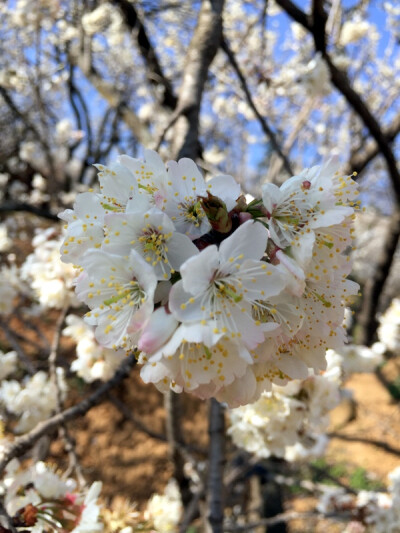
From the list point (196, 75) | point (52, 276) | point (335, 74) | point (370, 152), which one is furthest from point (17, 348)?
point (370, 152)

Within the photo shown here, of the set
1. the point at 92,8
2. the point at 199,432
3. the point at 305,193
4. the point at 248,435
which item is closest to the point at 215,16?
the point at 305,193

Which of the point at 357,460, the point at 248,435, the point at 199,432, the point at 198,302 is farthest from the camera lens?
the point at 357,460

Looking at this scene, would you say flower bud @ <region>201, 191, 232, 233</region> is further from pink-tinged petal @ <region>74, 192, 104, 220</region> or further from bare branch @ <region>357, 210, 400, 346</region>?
bare branch @ <region>357, 210, 400, 346</region>

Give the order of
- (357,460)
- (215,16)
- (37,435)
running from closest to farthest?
(37,435), (215,16), (357,460)

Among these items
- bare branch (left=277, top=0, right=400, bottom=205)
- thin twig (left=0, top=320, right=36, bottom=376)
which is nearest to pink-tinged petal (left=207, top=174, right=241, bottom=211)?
thin twig (left=0, top=320, right=36, bottom=376)

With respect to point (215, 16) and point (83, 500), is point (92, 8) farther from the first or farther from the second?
point (83, 500)

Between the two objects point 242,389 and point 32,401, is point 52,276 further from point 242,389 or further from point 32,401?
point 242,389

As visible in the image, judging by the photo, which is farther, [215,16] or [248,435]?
[215,16]
